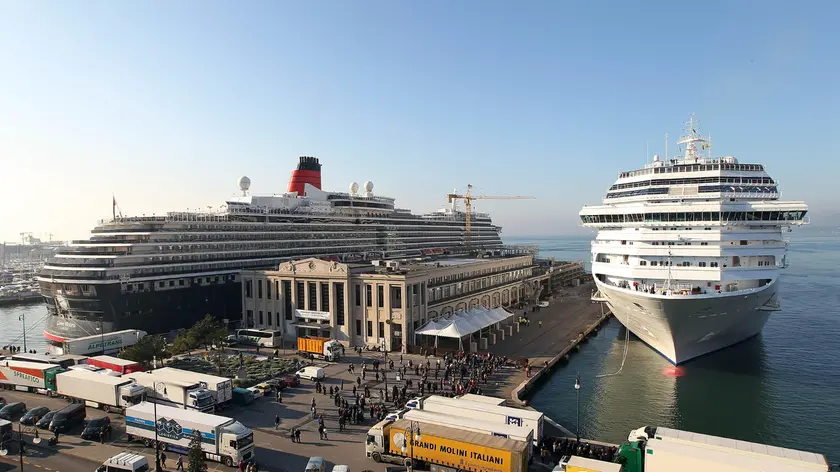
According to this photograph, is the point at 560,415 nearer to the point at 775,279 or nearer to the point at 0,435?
the point at 775,279

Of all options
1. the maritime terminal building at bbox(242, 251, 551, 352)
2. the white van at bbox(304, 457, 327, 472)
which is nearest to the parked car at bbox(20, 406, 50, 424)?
the white van at bbox(304, 457, 327, 472)

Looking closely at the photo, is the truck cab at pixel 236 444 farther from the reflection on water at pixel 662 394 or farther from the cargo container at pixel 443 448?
the reflection on water at pixel 662 394

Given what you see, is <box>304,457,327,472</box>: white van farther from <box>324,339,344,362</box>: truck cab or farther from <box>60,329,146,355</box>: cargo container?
<box>60,329,146,355</box>: cargo container

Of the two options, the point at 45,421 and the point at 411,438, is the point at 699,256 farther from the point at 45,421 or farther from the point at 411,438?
the point at 45,421

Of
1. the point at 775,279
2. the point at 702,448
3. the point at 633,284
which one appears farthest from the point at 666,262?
the point at 702,448

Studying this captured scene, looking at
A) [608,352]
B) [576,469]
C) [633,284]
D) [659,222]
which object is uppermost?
[659,222]

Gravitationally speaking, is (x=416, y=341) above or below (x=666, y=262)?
below

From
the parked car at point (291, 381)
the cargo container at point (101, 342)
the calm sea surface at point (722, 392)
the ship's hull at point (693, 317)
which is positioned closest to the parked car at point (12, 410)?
the cargo container at point (101, 342)
